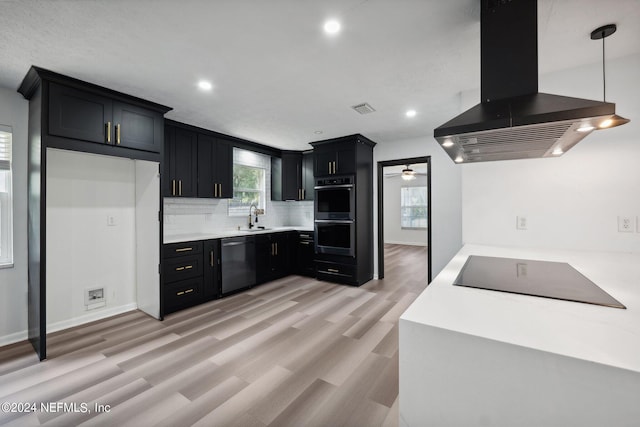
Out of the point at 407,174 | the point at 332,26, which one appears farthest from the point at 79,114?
the point at 407,174

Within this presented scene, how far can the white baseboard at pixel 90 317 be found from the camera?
9.39 ft

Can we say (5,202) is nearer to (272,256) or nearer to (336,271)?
(272,256)

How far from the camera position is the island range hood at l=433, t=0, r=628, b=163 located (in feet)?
4.11

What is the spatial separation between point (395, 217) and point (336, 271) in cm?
559

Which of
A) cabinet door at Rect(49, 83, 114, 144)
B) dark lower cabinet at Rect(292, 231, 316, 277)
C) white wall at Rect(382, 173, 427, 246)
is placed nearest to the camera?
cabinet door at Rect(49, 83, 114, 144)

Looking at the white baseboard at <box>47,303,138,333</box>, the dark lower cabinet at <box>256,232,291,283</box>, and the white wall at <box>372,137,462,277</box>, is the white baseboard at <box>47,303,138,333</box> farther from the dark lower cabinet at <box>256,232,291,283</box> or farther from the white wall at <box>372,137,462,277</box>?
the white wall at <box>372,137,462,277</box>

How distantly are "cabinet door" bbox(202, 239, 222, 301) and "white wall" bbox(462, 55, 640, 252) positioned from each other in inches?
125

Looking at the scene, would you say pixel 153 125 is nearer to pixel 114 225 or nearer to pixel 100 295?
pixel 114 225

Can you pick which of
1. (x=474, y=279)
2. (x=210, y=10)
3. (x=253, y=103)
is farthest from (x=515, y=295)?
(x=253, y=103)

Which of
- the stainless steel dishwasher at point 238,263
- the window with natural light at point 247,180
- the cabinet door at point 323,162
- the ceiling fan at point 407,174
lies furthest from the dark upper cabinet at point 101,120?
the ceiling fan at point 407,174

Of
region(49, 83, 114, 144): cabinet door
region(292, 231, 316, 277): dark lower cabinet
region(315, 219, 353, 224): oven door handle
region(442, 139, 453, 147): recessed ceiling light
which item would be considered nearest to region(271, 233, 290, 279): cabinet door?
region(292, 231, 316, 277): dark lower cabinet

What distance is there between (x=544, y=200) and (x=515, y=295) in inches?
67.2

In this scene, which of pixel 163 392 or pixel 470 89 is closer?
pixel 163 392

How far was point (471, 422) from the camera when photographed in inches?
32.2
